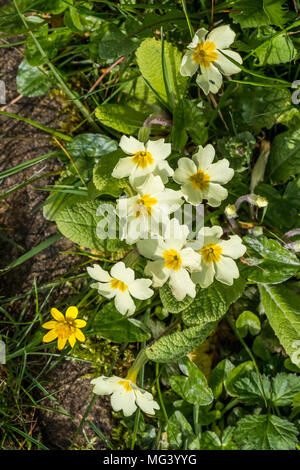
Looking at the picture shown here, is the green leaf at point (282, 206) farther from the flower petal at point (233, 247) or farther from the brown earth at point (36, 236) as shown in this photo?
the brown earth at point (36, 236)

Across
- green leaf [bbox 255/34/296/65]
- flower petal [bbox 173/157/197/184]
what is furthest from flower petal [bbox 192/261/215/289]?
green leaf [bbox 255/34/296/65]

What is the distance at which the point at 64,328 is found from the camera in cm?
199

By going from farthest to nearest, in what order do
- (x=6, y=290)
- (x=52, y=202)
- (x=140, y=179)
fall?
(x=6, y=290), (x=52, y=202), (x=140, y=179)

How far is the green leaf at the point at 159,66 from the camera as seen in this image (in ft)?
6.84

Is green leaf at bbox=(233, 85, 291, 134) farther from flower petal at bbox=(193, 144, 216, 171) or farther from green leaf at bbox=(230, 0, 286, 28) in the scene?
flower petal at bbox=(193, 144, 216, 171)

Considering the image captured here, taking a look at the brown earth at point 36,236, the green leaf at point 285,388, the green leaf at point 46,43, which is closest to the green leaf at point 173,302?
the green leaf at point 285,388

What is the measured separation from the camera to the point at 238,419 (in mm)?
2207

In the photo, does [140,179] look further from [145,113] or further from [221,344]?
[221,344]

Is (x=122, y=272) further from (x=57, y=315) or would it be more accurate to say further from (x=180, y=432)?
(x=180, y=432)

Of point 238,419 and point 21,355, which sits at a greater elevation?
point 21,355

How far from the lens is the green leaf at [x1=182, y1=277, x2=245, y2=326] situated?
1.90 metres

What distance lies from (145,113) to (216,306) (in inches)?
37.3
